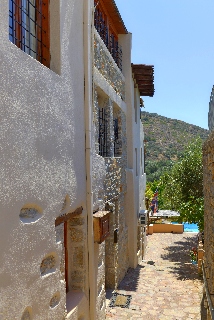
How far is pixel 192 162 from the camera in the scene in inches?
604

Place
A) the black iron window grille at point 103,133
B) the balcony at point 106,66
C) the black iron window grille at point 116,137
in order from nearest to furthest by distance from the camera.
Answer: the balcony at point 106,66, the black iron window grille at point 103,133, the black iron window grille at point 116,137

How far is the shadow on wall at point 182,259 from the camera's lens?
10.7 metres

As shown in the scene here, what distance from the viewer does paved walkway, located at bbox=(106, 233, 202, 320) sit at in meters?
7.35

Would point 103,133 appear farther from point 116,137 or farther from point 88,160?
point 88,160

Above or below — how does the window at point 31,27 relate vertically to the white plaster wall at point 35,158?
above

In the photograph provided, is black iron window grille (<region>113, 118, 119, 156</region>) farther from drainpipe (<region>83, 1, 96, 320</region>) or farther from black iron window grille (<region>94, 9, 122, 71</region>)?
drainpipe (<region>83, 1, 96, 320</region>)

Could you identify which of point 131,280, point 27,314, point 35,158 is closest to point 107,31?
point 35,158

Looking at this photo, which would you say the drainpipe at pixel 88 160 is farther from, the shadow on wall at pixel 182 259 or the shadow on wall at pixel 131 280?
the shadow on wall at pixel 182 259

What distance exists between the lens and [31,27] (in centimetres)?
396

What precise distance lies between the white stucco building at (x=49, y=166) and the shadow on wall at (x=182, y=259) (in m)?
5.12

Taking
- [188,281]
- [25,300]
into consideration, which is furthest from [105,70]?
[188,281]

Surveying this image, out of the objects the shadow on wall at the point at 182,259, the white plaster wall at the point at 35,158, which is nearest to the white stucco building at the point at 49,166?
the white plaster wall at the point at 35,158

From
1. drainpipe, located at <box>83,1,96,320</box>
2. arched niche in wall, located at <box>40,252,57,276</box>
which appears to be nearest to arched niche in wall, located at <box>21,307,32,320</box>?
arched niche in wall, located at <box>40,252,57,276</box>

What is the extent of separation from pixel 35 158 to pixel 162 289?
701 centimetres
